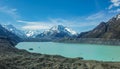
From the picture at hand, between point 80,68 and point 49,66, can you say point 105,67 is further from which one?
point 49,66

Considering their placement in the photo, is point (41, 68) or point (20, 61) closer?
point (41, 68)

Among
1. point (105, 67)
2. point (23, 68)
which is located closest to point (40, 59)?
point (23, 68)

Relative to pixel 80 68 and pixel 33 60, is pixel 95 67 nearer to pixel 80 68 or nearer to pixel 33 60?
pixel 80 68

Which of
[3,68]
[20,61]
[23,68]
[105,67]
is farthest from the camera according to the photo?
[20,61]

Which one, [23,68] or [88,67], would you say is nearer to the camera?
[23,68]

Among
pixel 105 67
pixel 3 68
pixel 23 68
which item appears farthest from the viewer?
pixel 105 67

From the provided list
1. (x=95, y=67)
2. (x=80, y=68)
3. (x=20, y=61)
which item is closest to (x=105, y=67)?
(x=95, y=67)

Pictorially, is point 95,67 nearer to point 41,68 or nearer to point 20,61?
point 41,68

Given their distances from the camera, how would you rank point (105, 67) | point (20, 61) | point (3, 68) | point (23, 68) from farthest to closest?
point (20, 61) → point (105, 67) → point (23, 68) → point (3, 68)
